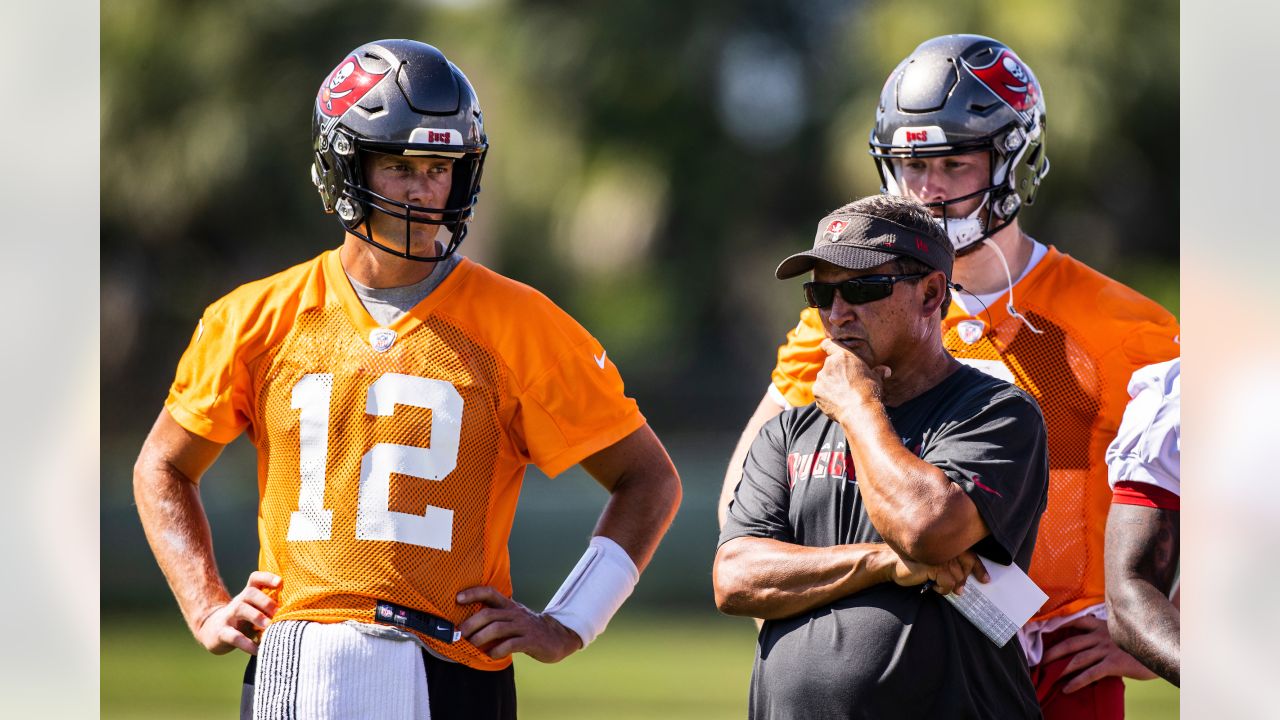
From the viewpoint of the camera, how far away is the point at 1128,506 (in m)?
3.21

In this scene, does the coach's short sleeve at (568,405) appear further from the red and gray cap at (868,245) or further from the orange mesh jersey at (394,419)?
the red and gray cap at (868,245)

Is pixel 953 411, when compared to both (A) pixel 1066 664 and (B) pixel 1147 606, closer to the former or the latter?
(B) pixel 1147 606

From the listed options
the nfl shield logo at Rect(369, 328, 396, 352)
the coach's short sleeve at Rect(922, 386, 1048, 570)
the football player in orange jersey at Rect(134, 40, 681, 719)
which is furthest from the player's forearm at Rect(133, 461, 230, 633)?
the coach's short sleeve at Rect(922, 386, 1048, 570)

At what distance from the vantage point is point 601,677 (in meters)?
13.3

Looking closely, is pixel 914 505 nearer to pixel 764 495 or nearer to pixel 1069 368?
pixel 764 495

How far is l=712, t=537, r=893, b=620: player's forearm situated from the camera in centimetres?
293

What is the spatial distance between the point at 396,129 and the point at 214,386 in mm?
685

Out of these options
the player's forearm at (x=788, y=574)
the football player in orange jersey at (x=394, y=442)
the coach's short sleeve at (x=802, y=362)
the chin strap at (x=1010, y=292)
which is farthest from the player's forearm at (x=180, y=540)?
Result: the chin strap at (x=1010, y=292)

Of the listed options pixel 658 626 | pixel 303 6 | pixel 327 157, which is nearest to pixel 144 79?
pixel 303 6

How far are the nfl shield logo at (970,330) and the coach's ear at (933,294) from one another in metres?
0.53

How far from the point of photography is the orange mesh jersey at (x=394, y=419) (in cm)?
322

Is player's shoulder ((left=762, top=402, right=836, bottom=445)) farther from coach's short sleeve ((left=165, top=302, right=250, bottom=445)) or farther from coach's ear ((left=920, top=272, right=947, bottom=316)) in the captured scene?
coach's short sleeve ((left=165, top=302, right=250, bottom=445))

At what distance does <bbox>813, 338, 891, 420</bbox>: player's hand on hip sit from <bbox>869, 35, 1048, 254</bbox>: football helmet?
0.69 meters
